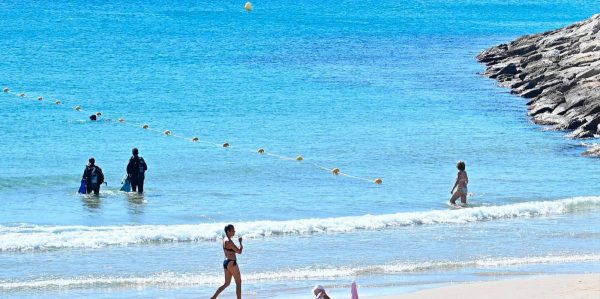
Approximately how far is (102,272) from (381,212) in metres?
8.14

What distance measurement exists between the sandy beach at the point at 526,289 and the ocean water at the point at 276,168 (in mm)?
925

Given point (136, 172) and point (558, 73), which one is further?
point (558, 73)

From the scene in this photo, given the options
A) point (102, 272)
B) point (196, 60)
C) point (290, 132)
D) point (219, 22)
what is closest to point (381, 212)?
point (102, 272)

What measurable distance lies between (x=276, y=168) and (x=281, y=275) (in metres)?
A: 13.6

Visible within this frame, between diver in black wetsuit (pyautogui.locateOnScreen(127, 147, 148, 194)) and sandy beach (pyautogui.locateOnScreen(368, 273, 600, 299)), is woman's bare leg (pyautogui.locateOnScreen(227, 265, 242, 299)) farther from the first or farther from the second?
diver in black wetsuit (pyautogui.locateOnScreen(127, 147, 148, 194))

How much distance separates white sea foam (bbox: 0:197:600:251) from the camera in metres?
22.4

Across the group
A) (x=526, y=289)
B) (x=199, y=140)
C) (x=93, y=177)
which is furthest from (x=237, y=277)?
(x=199, y=140)

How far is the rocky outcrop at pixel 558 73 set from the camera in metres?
37.1

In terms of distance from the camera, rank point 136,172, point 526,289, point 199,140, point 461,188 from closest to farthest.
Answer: point 526,289 < point 461,188 < point 136,172 < point 199,140

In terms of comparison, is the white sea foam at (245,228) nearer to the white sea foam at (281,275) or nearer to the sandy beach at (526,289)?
the white sea foam at (281,275)

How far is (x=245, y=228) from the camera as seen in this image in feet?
77.9

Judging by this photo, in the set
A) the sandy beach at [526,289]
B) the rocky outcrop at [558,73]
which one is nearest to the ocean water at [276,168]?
the rocky outcrop at [558,73]

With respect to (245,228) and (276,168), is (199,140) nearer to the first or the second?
(276,168)

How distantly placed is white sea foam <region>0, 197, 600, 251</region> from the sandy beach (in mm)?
5989
